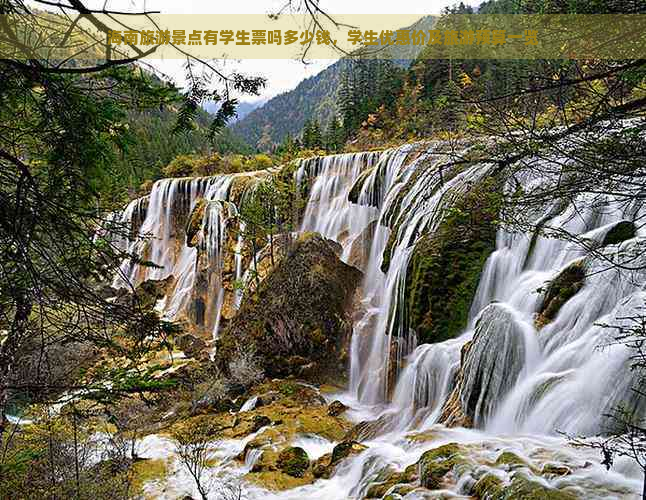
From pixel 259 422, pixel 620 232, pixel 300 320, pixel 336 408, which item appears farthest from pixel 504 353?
pixel 300 320

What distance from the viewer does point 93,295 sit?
2.22 meters

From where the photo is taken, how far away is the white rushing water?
219 inches

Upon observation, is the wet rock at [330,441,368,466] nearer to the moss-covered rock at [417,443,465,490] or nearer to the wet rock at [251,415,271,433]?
the moss-covered rock at [417,443,465,490]

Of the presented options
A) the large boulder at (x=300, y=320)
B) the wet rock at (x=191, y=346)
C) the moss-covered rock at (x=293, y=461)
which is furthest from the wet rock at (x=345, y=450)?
the wet rock at (x=191, y=346)

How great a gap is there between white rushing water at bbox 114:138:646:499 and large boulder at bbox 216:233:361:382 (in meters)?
0.72

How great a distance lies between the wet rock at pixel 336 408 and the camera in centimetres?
1123

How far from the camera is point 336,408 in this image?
11352mm

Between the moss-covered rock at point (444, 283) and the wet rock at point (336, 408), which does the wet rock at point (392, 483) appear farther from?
the wet rock at point (336, 408)

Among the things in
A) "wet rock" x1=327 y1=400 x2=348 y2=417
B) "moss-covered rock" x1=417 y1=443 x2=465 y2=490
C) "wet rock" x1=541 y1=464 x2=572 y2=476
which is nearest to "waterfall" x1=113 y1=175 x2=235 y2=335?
"wet rock" x1=327 y1=400 x2=348 y2=417

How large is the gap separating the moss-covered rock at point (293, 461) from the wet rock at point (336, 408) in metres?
2.41

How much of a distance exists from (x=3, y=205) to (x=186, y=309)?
22573mm

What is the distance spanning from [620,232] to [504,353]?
2.94 meters

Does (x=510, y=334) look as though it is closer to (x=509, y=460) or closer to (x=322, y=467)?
(x=509, y=460)

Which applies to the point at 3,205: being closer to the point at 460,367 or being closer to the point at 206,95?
the point at 206,95
